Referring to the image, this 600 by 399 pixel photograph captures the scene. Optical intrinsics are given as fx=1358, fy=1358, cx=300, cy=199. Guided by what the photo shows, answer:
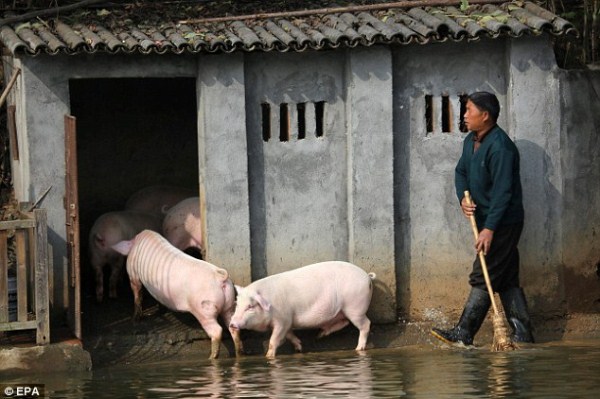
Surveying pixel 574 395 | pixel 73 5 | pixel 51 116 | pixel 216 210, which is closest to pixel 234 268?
pixel 216 210

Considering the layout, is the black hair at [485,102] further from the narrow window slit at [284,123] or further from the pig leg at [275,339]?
the pig leg at [275,339]

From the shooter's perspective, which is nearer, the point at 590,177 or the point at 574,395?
the point at 574,395

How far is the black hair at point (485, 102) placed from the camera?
11773 millimetres

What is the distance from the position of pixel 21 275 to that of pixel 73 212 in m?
0.70

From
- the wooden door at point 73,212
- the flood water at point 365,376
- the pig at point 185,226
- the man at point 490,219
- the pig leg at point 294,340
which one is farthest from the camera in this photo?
the pig at point 185,226

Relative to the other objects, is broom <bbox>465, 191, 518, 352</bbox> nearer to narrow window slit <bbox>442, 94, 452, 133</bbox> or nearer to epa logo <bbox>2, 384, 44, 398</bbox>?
narrow window slit <bbox>442, 94, 452, 133</bbox>

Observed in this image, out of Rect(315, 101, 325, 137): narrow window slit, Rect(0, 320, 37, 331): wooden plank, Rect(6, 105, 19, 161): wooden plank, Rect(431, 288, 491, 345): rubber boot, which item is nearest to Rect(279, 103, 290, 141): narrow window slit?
Rect(315, 101, 325, 137): narrow window slit

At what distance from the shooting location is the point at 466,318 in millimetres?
11797

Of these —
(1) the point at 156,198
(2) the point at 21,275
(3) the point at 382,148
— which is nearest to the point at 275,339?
(3) the point at 382,148

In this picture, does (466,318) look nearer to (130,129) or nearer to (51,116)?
(51,116)

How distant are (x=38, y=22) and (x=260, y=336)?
3.48 meters

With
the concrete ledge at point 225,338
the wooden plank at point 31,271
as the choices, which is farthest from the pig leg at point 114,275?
the wooden plank at point 31,271

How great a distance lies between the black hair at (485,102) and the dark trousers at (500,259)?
996 millimetres

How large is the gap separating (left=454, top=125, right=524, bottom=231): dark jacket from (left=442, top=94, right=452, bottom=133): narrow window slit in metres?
0.54
